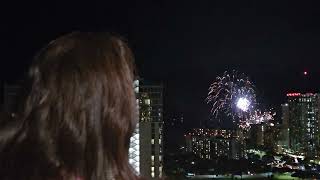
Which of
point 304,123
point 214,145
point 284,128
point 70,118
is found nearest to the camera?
point 70,118

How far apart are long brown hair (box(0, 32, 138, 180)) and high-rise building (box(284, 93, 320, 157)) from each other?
177 feet

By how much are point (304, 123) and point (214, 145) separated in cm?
971

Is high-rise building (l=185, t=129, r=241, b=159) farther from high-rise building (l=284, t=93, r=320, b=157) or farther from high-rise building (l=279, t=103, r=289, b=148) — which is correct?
high-rise building (l=284, t=93, r=320, b=157)

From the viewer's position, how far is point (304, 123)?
58219 mm

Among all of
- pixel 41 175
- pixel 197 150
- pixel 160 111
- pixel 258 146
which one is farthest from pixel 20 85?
pixel 258 146

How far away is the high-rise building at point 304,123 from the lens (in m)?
54.7

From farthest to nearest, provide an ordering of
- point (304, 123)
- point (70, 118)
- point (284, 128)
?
1. point (284, 128)
2. point (304, 123)
3. point (70, 118)

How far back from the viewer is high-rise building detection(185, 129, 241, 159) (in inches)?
2191

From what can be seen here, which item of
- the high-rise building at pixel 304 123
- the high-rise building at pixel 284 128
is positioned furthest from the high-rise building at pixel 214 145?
the high-rise building at pixel 304 123

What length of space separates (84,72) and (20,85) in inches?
5.5

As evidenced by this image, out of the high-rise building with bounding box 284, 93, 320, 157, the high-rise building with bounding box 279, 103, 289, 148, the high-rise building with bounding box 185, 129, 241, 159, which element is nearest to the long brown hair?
the high-rise building with bounding box 284, 93, 320, 157

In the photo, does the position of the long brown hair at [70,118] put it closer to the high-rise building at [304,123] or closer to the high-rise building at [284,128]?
the high-rise building at [304,123]

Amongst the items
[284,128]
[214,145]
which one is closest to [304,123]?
[284,128]

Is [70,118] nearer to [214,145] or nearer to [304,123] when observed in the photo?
[214,145]
